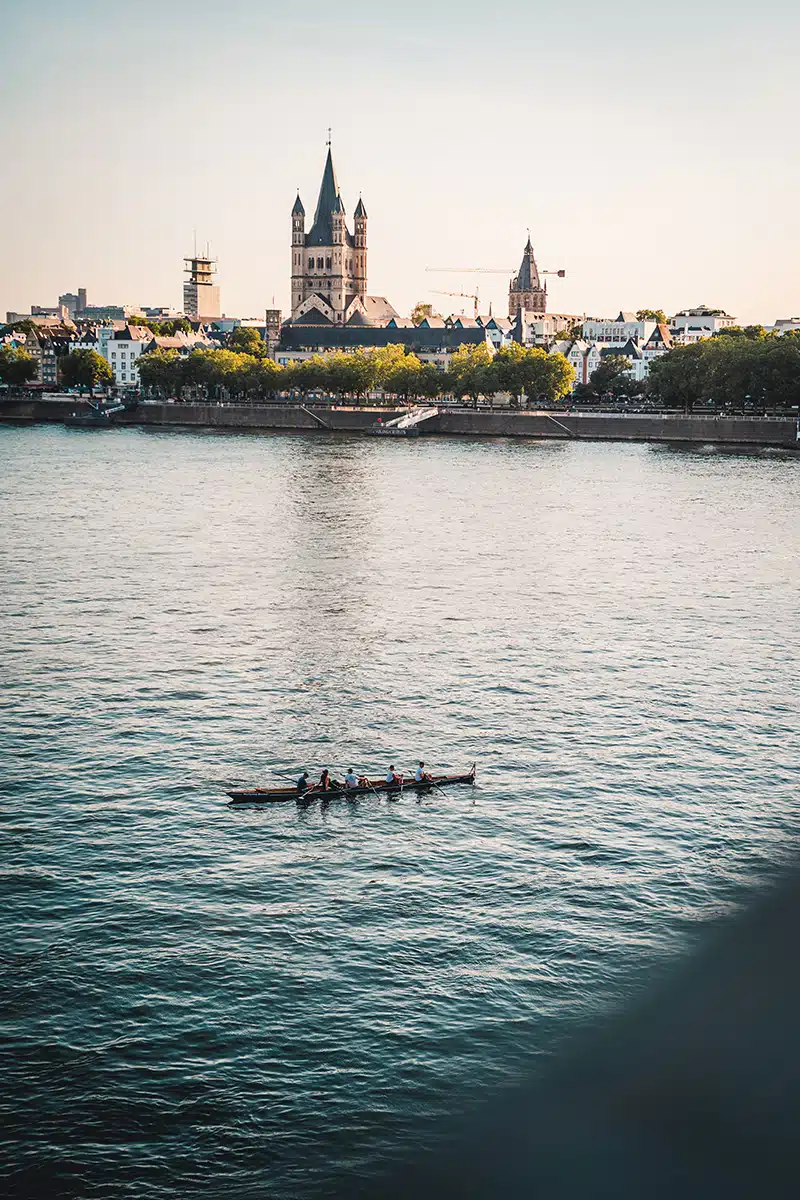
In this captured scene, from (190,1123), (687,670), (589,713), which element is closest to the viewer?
(190,1123)

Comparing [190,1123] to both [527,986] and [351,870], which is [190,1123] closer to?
[527,986]

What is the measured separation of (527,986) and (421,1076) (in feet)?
11.7

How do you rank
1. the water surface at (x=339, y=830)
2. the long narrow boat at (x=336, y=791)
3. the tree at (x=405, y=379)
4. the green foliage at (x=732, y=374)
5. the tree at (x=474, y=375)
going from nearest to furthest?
the water surface at (x=339, y=830), the long narrow boat at (x=336, y=791), the green foliage at (x=732, y=374), the tree at (x=474, y=375), the tree at (x=405, y=379)

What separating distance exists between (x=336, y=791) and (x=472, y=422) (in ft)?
445

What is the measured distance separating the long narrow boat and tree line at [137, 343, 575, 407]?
14672 cm

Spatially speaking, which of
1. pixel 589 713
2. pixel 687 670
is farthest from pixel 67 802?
pixel 687 670

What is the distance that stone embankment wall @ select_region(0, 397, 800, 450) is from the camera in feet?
493

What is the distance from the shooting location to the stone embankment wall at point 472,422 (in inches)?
5915

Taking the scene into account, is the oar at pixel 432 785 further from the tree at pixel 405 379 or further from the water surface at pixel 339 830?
the tree at pixel 405 379

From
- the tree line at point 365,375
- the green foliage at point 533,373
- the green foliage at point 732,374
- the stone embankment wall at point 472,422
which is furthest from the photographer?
the tree line at point 365,375

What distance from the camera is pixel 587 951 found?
91.4ft

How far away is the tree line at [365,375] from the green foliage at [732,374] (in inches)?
681

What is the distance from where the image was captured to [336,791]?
1394 inches

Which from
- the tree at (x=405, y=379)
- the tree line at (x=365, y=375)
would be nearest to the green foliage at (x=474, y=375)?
the tree line at (x=365, y=375)
